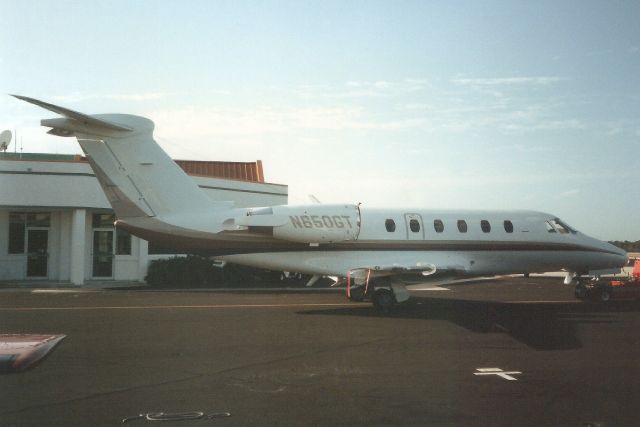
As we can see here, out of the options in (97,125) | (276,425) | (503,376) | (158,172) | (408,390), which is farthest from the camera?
(158,172)

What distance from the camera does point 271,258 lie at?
15391 millimetres

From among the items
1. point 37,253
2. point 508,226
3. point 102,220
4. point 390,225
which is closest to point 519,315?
point 508,226

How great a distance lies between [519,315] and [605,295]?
5.01m

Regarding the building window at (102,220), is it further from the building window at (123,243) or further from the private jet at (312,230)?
the private jet at (312,230)

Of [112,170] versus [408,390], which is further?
[112,170]

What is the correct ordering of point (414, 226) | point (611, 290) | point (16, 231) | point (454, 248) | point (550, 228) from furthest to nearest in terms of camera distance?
point (16, 231) → point (611, 290) → point (550, 228) → point (454, 248) → point (414, 226)

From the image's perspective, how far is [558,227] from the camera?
57.7ft

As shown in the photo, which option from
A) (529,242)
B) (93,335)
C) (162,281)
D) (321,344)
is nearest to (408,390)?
(321,344)

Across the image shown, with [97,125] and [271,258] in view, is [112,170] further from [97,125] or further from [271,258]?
[271,258]

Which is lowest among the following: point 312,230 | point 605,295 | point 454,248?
point 605,295

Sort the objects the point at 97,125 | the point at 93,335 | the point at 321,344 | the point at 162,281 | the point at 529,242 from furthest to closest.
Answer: the point at 162,281
the point at 529,242
the point at 97,125
the point at 93,335
the point at 321,344

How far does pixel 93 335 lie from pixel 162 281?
46.2 feet

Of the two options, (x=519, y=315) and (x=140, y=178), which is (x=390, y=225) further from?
(x=140, y=178)

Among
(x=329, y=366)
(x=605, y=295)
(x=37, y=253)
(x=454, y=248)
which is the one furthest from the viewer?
(x=37, y=253)
